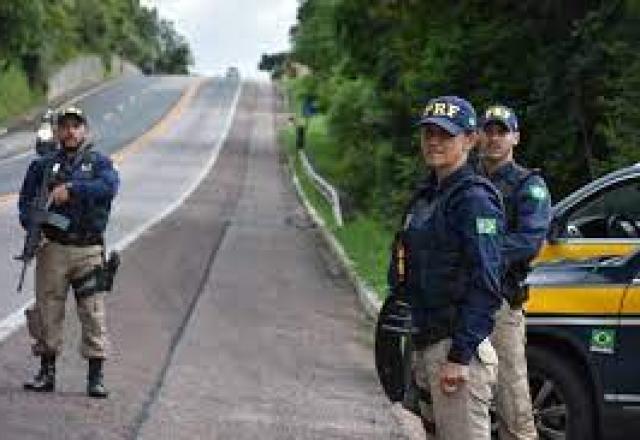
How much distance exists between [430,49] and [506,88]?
2.93 m

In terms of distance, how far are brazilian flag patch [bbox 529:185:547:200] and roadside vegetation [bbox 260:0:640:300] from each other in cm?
823

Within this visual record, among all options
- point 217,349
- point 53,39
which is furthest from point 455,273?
point 53,39

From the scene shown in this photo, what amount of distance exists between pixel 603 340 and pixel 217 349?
5.05m

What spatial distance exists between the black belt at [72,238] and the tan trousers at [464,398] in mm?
4233

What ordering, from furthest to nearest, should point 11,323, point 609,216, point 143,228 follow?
point 143,228 < point 11,323 < point 609,216

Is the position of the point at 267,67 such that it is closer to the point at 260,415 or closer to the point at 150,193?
the point at 150,193

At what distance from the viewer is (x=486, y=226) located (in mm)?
5488

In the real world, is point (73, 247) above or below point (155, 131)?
above

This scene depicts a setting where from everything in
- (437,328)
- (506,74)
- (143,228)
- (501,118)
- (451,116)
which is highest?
(451,116)

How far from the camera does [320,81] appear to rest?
Result: 5644 centimetres

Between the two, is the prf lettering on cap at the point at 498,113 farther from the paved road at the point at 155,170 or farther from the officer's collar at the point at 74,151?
the paved road at the point at 155,170

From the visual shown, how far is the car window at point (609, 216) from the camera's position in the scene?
9.15 m

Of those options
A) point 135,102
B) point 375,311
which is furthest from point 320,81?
point 375,311

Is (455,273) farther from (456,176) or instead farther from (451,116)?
(451,116)
